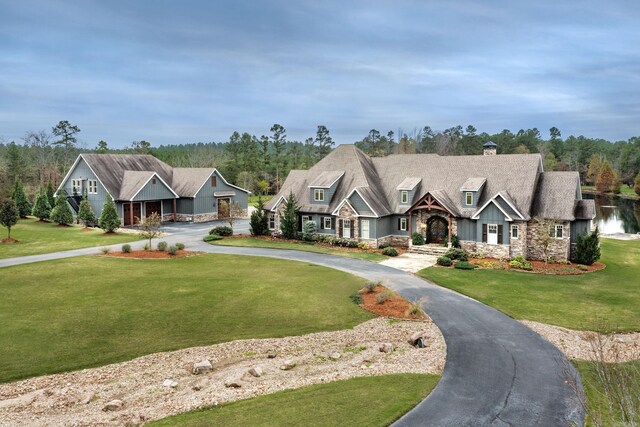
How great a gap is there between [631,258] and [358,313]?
26.9 metres

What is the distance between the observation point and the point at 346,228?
1649 inches

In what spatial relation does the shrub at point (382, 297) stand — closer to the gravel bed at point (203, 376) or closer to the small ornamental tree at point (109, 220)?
the gravel bed at point (203, 376)

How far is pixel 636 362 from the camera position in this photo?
16.6 m

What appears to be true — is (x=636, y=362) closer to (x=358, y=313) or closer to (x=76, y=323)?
(x=358, y=313)

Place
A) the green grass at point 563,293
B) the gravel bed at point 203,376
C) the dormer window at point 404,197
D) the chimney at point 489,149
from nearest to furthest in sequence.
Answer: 1. the gravel bed at point 203,376
2. the green grass at point 563,293
3. the dormer window at point 404,197
4. the chimney at point 489,149

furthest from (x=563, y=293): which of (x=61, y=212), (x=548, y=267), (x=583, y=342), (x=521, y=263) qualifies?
(x=61, y=212)

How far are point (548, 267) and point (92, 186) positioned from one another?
1923 inches

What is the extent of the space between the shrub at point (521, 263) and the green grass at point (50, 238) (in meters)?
33.3

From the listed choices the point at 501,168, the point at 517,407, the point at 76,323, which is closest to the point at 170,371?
the point at 76,323

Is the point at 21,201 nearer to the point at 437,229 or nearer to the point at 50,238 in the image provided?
the point at 50,238

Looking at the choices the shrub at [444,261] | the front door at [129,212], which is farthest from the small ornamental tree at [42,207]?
the shrub at [444,261]

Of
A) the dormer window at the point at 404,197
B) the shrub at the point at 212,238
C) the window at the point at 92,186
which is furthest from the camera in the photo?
the window at the point at 92,186

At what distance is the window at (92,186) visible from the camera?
54.0 metres

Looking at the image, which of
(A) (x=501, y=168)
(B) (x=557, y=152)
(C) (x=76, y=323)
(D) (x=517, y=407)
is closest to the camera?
(D) (x=517, y=407)
